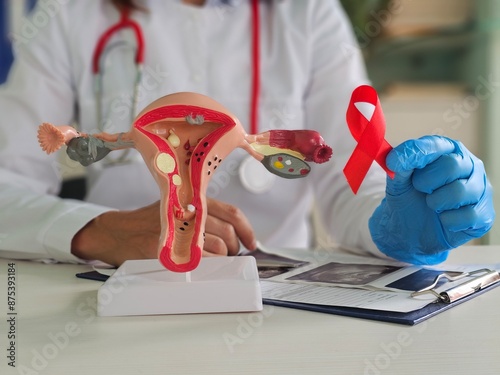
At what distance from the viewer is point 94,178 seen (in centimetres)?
116

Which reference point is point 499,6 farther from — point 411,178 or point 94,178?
point 411,178

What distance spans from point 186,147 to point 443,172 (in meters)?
0.24

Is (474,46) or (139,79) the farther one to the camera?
(474,46)

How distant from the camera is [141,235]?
773 millimetres

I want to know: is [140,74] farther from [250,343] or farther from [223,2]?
[250,343]

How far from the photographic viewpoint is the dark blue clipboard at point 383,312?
0.54 metres

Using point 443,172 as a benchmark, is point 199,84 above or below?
above

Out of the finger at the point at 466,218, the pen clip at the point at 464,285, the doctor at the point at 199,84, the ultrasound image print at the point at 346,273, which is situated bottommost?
the pen clip at the point at 464,285

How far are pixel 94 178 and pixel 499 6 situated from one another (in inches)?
61.8

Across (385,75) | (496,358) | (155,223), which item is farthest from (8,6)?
(496,358)

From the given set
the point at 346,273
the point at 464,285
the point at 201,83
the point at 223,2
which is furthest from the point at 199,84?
the point at 464,285

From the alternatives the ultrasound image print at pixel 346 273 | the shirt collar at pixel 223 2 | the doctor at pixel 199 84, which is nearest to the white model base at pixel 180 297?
the ultrasound image print at pixel 346 273

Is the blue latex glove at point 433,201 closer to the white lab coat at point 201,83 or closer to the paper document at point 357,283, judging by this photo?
the paper document at point 357,283

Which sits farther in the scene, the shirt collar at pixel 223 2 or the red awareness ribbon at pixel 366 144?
the shirt collar at pixel 223 2
